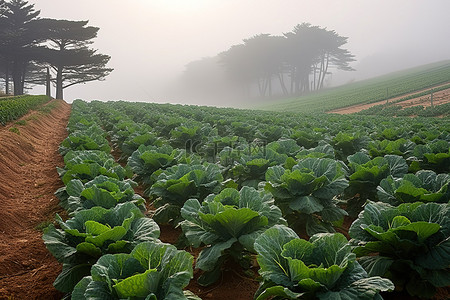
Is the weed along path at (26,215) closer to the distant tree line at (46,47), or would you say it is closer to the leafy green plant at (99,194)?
the leafy green plant at (99,194)

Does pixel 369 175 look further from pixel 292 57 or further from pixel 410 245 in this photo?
pixel 292 57

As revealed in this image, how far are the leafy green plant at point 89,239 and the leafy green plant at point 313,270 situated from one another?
3.58 ft

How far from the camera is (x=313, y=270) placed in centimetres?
206

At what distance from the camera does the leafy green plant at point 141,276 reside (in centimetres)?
199

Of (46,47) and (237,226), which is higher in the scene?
(46,47)

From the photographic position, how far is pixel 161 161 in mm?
5340

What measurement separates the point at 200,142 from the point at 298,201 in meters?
5.62

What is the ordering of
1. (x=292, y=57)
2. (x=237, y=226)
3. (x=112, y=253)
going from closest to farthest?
(x=112, y=253) → (x=237, y=226) → (x=292, y=57)

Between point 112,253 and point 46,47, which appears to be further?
point 46,47

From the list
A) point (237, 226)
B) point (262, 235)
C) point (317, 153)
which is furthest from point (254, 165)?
point (262, 235)

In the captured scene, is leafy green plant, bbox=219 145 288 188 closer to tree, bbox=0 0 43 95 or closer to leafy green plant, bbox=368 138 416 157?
leafy green plant, bbox=368 138 416 157

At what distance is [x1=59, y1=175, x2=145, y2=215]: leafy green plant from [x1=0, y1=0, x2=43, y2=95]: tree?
144 ft

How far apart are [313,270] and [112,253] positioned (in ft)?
5.46

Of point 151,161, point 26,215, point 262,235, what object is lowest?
point 26,215
